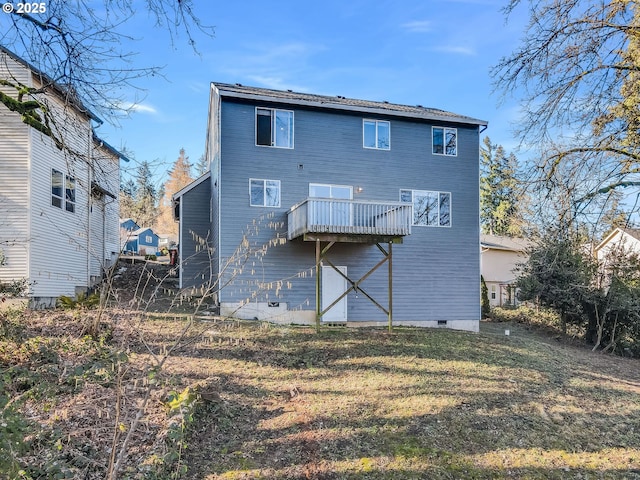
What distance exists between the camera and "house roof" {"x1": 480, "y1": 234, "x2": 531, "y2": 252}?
26.1m

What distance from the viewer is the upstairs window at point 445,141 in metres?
15.1

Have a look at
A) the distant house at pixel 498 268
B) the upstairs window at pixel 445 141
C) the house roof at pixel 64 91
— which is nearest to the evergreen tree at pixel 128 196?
the house roof at pixel 64 91

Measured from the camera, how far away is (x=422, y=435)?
574cm

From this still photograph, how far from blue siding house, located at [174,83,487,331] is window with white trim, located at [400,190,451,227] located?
1.5 inches

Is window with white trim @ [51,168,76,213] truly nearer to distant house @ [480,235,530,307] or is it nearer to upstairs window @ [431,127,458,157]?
upstairs window @ [431,127,458,157]

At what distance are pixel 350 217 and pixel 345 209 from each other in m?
0.28

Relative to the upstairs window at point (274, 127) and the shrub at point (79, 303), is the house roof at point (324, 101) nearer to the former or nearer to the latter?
the upstairs window at point (274, 127)

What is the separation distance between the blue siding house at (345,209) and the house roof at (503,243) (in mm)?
11802

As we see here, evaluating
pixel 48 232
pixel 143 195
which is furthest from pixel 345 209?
pixel 48 232

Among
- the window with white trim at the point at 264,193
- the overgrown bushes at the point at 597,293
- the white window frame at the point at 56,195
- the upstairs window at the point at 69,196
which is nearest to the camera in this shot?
the white window frame at the point at 56,195

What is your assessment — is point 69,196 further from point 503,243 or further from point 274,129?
point 503,243

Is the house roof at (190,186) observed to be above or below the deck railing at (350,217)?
above

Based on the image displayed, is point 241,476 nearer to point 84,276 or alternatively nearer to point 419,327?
point 419,327

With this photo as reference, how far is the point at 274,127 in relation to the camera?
13.5m
